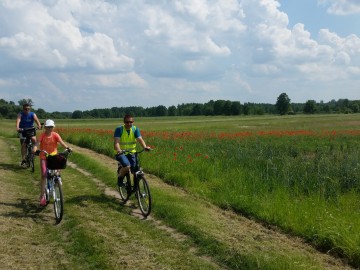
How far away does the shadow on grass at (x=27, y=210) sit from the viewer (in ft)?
26.4

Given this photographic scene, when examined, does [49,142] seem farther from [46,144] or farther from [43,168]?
[43,168]

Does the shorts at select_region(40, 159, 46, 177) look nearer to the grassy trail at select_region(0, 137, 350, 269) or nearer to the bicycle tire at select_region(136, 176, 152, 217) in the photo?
the grassy trail at select_region(0, 137, 350, 269)

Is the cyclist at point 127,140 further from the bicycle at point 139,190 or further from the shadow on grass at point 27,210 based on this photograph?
the shadow on grass at point 27,210

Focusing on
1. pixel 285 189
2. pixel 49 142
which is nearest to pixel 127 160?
pixel 49 142

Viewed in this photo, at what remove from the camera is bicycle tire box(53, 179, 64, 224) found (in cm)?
769

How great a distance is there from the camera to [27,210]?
8547mm

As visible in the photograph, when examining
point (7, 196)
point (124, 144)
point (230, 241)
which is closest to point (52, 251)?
point (230, 241)

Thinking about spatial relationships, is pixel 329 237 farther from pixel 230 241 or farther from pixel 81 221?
pixel 81 221

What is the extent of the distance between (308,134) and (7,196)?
2485cm

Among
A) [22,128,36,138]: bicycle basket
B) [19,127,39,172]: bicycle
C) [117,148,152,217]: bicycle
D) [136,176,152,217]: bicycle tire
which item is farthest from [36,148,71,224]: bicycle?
[22,128,36,138]: bicycle basket

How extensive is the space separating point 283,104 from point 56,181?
14369 cm

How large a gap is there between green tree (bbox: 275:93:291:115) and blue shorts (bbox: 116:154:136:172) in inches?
5584

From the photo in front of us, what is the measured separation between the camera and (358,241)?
6.07 meters

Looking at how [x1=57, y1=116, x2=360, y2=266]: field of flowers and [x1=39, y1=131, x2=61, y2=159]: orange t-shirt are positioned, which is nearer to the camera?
[x1=57, y1=116, x2=360, y2=266]: field of flowers
